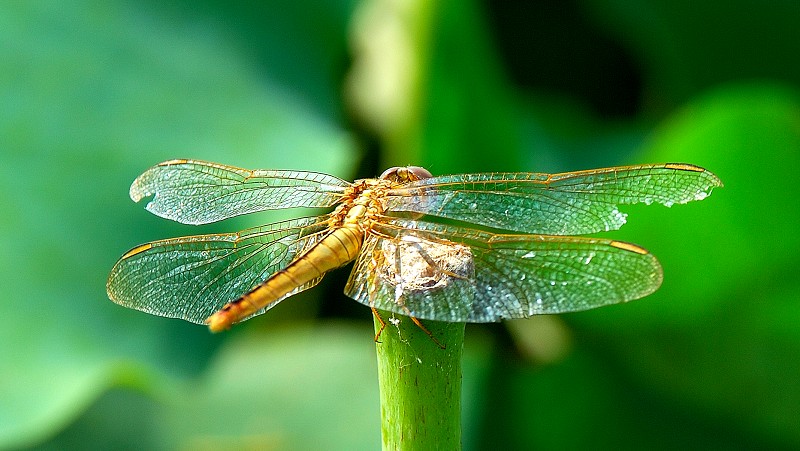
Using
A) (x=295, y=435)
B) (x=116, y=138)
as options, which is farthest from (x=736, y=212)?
(x=116, y=138)

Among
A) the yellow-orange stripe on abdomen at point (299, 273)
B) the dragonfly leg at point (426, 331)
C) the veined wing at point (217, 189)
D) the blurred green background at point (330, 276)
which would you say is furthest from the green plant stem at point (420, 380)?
the blurred green background at point (330, 276)

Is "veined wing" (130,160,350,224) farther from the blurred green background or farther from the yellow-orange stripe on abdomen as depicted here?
the blurred green background

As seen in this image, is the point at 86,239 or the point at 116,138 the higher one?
the point at 116,138

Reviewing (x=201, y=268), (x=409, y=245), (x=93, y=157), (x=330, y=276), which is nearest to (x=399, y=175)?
(x=409, y=245)

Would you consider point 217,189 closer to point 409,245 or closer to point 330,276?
point 409,245

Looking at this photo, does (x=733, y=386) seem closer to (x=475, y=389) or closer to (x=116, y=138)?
(x=475, y=389)

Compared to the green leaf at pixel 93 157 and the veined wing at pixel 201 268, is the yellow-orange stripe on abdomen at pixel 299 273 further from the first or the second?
the green leaf at pixel 93 157
